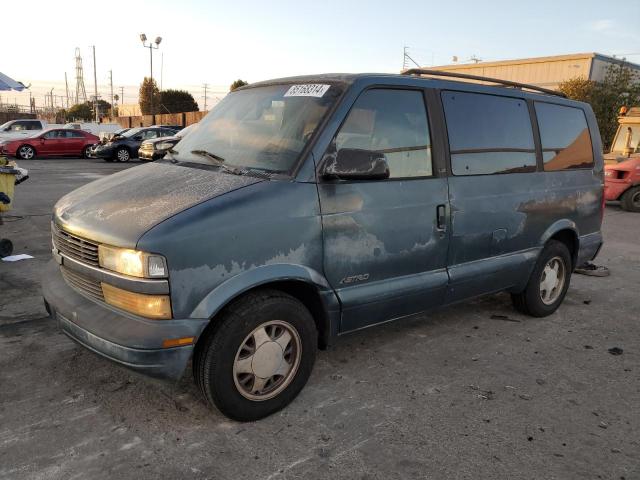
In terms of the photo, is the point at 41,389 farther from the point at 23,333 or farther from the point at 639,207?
the point at 639,207

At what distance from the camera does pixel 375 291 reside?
334cm

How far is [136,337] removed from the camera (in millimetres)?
2562

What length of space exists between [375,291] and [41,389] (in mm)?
2151

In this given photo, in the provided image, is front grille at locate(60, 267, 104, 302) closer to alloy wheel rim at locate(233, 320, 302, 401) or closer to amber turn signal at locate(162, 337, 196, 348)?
amber turn signal at locate(162, 337, 196, 348)

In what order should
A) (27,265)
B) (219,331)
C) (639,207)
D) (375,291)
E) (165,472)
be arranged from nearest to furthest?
(165,472)
(219,331)
(375,291)
(27,265)
(639,207)

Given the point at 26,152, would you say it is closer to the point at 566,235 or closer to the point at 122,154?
the point at 122,154

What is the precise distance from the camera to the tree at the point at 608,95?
2520cm

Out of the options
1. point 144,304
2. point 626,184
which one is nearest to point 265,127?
point 144,304

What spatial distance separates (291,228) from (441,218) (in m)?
1.25

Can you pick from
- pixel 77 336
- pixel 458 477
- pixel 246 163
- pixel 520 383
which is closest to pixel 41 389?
pixel 77 336

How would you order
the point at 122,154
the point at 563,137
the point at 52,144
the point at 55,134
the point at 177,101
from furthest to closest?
the point at 177,101
the point at 55,134
the point at 52,144
the point at 122,154
the point at 563,137

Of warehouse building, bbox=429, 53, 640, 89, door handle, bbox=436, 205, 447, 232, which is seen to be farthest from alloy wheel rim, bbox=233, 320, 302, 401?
warehouse building, bbox=429, 53, 640, 89

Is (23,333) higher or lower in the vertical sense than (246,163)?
lower

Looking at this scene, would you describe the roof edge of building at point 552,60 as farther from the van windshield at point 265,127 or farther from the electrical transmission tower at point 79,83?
the electrical transmission tower at point 79,83
